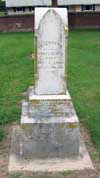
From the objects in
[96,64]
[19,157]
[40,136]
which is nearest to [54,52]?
[40,136]

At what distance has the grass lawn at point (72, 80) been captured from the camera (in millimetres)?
8031

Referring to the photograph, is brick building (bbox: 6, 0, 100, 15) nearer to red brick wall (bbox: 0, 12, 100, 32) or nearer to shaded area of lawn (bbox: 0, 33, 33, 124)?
red brick wall (bbox: 0, 12, 100, 32)

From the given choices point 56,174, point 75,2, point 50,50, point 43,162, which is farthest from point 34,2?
point 56,174

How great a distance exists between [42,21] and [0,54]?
11.7 m

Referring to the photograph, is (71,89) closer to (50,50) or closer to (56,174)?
(50,50)

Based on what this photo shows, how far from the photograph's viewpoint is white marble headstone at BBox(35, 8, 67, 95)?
5.83 m

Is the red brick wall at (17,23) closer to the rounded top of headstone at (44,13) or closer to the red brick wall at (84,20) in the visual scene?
the red brick wall at (84,20)

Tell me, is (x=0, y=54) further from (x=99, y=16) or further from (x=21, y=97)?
(x=99, y=16)

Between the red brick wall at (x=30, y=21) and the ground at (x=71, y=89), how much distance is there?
9.65 metres

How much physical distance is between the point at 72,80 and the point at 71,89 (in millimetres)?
1188

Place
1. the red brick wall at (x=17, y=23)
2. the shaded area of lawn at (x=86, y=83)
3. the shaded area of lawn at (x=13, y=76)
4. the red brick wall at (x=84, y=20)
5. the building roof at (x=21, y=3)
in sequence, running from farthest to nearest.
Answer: the building roof at (x=21, y=3) < the red brick wall at (x=84, y=20) < the red brick wall at (x=17, y=23) < the shaded area of lawn at (x=13, y=76) < the shaded area of lawn at (x=86, y=83)

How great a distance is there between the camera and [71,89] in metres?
10.2

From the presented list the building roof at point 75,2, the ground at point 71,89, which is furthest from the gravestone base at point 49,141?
the building roof at point 75,2

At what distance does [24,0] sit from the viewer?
Answer: 45188 millimetres
